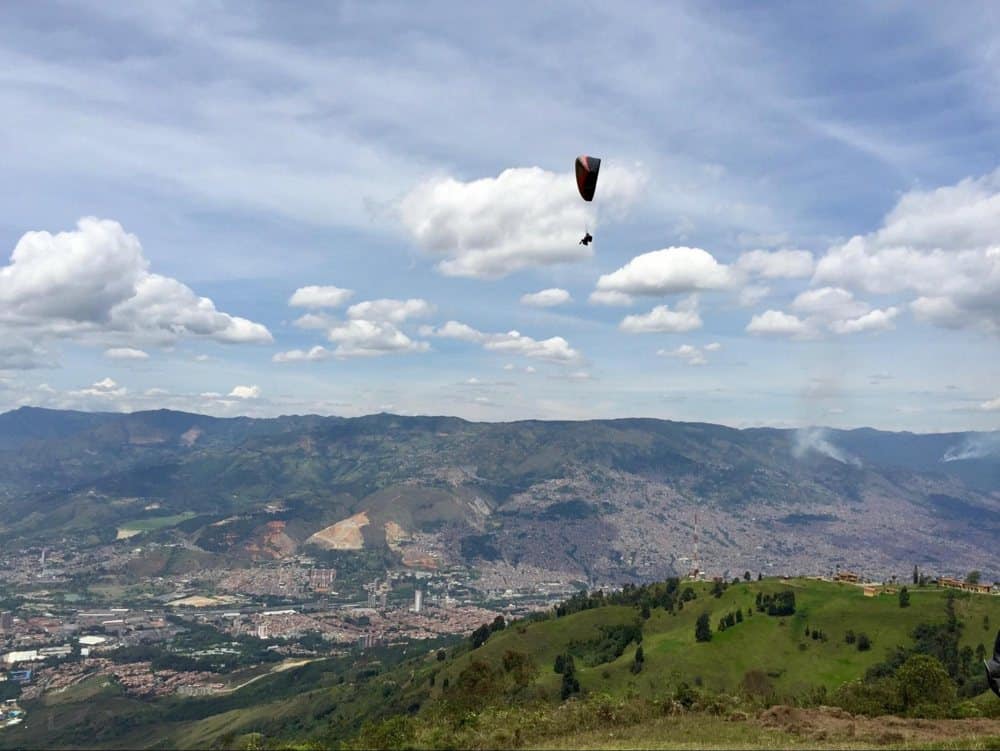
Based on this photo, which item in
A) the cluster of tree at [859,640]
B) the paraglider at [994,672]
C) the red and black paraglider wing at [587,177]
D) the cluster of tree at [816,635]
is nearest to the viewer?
the paraglider at [994,672]

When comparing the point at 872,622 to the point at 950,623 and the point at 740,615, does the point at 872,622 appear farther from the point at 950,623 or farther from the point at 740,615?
the point at 740,615

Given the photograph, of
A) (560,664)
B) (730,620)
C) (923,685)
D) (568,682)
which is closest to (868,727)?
(923,685)

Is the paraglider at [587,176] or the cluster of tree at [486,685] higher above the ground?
the paraglider at [587,176]

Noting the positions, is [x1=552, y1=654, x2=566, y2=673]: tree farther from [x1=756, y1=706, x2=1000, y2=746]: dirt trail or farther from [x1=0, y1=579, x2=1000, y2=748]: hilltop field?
[x1=756, y1=706, x2=1000, y2=746]: dirt trail

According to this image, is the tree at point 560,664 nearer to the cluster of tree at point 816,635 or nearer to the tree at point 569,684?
the tree at point 569,684

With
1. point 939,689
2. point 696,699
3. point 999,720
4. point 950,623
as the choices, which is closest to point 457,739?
point 696,699

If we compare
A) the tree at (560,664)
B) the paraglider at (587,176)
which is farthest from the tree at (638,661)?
the paraglider at (587,176)

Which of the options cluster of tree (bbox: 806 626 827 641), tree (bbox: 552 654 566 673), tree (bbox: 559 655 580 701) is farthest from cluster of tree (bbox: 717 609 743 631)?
tree (bbox: 559 655 580 701)

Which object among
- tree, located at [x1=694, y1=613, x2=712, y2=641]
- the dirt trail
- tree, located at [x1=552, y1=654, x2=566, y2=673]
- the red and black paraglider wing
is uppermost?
the red and black paraglider wing
